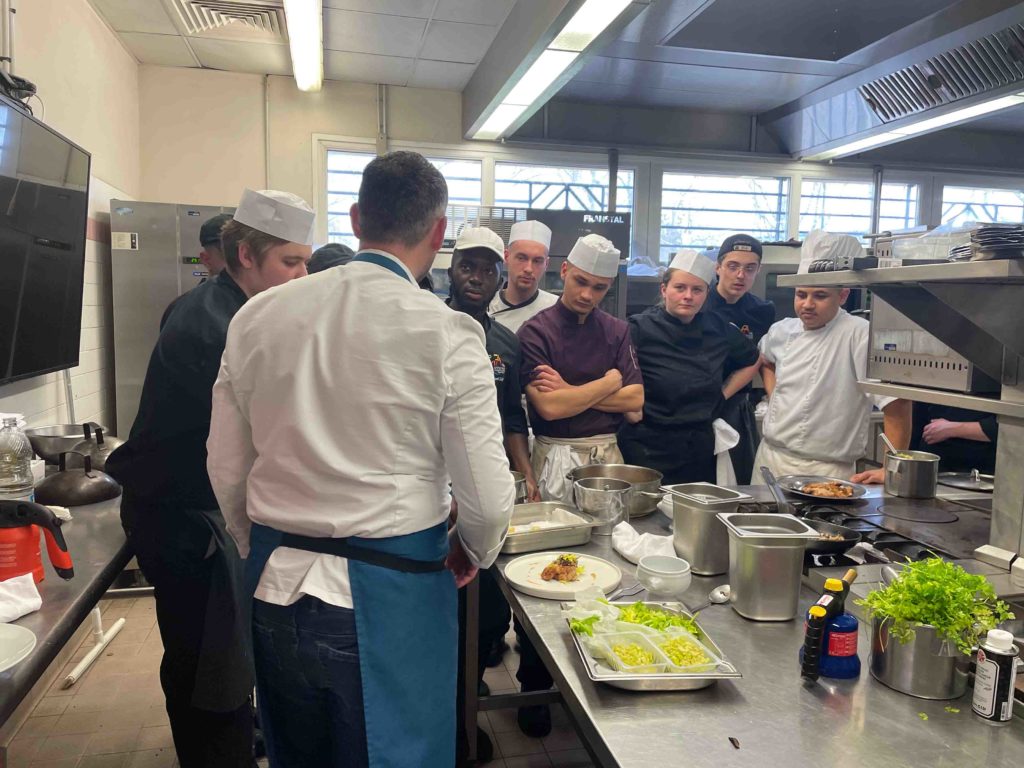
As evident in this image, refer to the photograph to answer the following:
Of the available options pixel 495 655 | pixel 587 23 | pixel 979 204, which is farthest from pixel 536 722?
pixel 979 204

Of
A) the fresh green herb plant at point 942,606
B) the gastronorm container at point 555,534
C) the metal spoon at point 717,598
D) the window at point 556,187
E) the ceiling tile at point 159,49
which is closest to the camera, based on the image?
the fresh green herb plant at point 942,606

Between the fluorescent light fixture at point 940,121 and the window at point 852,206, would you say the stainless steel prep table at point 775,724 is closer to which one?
the fluorescent light fixture at point 940,121

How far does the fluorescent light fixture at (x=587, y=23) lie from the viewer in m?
2.78

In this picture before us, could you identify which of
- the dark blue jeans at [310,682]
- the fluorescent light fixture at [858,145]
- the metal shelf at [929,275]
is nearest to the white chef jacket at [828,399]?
the metal shelf at [929,275]

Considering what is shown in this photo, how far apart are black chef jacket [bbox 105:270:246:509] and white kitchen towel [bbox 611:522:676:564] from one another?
3.36 feet

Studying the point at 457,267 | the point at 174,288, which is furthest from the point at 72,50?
the point at 457,267

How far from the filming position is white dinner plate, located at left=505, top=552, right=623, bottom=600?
149cm

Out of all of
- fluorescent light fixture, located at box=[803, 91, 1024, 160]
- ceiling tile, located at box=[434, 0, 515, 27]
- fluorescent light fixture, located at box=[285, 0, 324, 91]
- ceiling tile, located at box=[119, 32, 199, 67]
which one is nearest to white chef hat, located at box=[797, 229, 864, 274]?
fluorescent light fixture, located at box=[803, 91, 1024, 160]

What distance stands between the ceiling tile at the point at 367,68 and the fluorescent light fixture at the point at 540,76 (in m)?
0.90

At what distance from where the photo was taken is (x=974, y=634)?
111cm

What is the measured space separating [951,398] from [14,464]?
2499mm

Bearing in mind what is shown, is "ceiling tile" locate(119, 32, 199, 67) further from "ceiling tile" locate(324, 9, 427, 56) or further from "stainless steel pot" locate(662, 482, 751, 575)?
"stainless steel pot" locate(662, 482, 751, 575)

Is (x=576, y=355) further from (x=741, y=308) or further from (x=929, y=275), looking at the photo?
(x=741, y=308)

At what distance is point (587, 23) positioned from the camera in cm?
297
